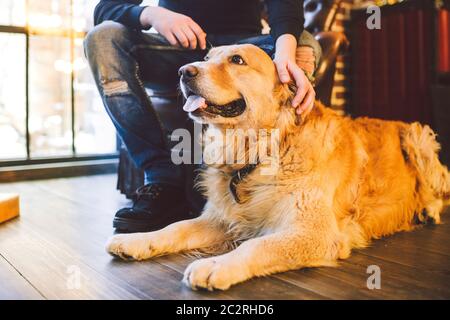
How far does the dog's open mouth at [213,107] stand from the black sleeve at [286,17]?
1.25 ft

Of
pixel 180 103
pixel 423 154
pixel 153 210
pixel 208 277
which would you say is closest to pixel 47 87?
pixel 180 103

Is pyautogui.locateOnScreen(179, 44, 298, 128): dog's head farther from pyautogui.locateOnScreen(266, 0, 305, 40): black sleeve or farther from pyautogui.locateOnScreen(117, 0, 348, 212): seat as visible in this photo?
pyautogui.locateOnScreen(117, 0, 348, 212): seat

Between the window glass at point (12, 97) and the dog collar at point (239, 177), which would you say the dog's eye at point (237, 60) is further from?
the window glass at point (12, 97)

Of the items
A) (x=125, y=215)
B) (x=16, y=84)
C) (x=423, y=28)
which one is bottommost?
(x=125, y=215)

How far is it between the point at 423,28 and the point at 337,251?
110 inches

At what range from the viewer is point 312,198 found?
1.39 metres

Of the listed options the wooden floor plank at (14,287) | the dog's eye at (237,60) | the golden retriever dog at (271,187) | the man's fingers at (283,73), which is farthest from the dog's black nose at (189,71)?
the wooden floor plank at (14,287)

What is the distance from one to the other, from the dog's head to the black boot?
15.6 inches

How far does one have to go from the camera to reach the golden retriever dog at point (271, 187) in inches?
52.6

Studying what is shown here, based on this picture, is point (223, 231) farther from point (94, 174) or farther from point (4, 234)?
point (94, 174)

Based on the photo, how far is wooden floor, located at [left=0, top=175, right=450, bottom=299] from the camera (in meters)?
1.10

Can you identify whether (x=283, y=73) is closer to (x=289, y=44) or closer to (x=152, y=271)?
(x=289, y=44)

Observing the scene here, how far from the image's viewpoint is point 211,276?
110 cm
